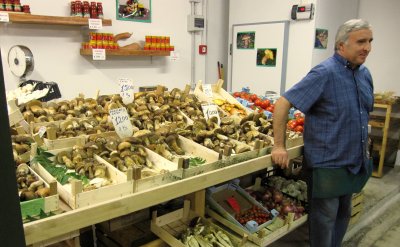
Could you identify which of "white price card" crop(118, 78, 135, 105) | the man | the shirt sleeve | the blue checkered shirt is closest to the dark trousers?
the man

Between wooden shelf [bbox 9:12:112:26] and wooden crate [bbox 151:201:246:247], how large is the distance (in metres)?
2.69

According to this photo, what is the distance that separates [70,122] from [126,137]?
40 centimetres

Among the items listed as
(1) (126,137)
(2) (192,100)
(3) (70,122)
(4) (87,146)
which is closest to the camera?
(4) (87,146)

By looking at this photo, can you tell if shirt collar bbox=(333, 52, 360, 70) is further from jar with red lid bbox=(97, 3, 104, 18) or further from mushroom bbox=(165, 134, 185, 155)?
jar with red lid bbox=(97, 3, 104, 18)

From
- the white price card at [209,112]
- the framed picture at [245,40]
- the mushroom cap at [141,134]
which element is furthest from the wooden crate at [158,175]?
the framed picture at [245,40]

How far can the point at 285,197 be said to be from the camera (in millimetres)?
2793

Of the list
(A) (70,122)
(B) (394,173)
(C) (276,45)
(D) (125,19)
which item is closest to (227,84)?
(C) (276,45)

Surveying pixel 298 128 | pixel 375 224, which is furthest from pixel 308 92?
pixel 375 224

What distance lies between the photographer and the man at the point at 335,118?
1.95 m

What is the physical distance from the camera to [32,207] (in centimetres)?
→ 120

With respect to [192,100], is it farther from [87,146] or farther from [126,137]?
[87,146]

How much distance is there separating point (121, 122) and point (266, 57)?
11.5ft

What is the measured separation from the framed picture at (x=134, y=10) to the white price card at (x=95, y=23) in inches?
22.2

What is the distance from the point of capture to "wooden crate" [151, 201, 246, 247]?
1.92 meters
